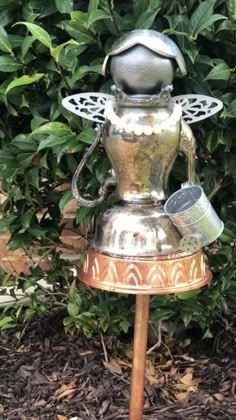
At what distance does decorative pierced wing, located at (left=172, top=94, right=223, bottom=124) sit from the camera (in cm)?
175

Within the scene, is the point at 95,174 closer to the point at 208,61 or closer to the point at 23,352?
the point at 208,61

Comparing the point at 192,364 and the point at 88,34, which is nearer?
the point at 88,34

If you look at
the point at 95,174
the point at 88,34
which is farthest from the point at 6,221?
the point at 88,34

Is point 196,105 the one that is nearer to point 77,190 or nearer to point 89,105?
point 89,105

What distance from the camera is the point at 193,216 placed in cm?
156

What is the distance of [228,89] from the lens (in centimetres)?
198

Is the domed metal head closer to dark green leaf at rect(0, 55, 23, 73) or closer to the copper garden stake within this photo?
the copper garden stake

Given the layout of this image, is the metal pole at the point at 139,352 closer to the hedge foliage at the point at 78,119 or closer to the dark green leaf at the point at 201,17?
the hedge foliage at the point at 78,119

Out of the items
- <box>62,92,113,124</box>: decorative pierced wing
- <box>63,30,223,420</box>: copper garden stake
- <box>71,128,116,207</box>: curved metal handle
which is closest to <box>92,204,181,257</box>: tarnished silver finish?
<box>63,30,223,420</box>: copper garden stake

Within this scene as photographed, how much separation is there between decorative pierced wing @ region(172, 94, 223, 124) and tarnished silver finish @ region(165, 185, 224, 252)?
23 centimetres

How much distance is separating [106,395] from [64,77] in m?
1.22

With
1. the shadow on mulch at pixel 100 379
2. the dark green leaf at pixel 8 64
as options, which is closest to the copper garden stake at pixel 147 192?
the dark green leaf at pixel 8 64

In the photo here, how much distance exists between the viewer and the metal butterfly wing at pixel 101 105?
5.80ft

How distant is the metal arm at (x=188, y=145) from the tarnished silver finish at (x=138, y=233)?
0.54ft
